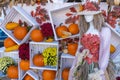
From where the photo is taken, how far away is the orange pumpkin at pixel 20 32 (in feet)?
7.74

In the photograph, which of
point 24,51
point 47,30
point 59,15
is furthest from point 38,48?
point 59,15

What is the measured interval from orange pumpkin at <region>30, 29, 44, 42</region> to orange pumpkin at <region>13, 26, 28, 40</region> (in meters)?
0.11

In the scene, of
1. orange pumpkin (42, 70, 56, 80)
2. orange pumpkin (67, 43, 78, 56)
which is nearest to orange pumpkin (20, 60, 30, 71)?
orange pumpkin (42, 70, 56, 80)

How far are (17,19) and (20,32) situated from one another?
24 cm

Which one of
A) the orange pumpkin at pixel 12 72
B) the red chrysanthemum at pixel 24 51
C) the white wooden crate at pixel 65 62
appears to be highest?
the red chrysanthemum at pixel 24 51

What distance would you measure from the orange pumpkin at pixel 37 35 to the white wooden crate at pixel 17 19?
0.08 m

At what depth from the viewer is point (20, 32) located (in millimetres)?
2355

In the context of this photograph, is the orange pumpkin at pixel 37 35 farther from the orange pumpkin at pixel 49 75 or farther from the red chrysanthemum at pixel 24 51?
the orange pumpkin at pixel 49 75

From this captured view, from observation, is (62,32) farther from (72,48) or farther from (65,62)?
(65,62)

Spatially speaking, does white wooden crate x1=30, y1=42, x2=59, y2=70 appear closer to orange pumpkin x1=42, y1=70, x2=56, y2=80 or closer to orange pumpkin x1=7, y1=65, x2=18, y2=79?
orange pumpkin x1=42, y1=70, x2=56, y2=80

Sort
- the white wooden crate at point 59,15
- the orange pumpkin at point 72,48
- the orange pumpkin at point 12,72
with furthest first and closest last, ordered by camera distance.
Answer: the orange pumpkin at point 12,72, the white wooden crate at point 59,15, the orange pumpkin at point 72,48

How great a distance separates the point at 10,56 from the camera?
268 cm

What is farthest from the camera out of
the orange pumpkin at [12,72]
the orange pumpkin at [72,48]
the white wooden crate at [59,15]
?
the orange pumpkin at [12,72]

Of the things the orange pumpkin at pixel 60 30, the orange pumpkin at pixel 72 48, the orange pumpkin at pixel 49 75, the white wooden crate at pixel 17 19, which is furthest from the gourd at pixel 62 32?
the orange pumpkin at pixel 49 75
